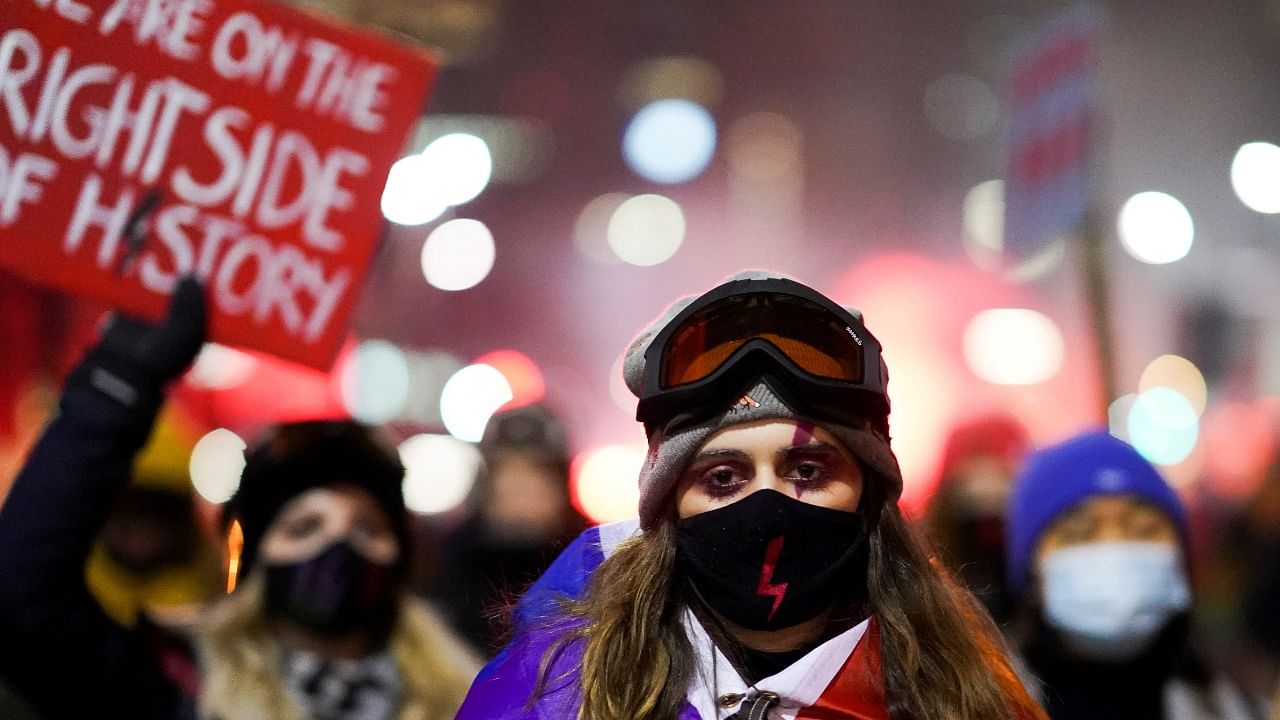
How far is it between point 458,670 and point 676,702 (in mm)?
1688

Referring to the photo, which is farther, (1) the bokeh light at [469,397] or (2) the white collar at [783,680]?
(1) the bokeh light at [469,397]

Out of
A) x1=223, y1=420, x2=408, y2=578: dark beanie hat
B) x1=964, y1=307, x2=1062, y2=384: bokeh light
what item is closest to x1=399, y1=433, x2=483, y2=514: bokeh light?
x1=964, y1=307, x2=1062, y2=384: bokeh light

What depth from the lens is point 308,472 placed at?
13.9 feet

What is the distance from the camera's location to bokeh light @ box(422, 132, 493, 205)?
110ft

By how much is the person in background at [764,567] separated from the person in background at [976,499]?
10.8 ft

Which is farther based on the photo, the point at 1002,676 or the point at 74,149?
Answer: the point at 74,149

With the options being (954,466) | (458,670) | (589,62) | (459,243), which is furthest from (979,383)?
(458,670)

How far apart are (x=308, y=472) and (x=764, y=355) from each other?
188 cm

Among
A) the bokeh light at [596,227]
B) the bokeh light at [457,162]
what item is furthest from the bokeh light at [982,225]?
the bokeh light at [457,162]

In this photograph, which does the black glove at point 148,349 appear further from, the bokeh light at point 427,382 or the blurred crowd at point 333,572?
the bokeh light at point 427,382

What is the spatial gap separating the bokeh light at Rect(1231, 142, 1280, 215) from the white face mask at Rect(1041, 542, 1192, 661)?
21919 millimetres

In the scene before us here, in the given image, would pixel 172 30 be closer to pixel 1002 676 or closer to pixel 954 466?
pixel 1002 676

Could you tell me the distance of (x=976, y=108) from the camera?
34156mm

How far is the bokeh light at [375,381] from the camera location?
34.6 m
